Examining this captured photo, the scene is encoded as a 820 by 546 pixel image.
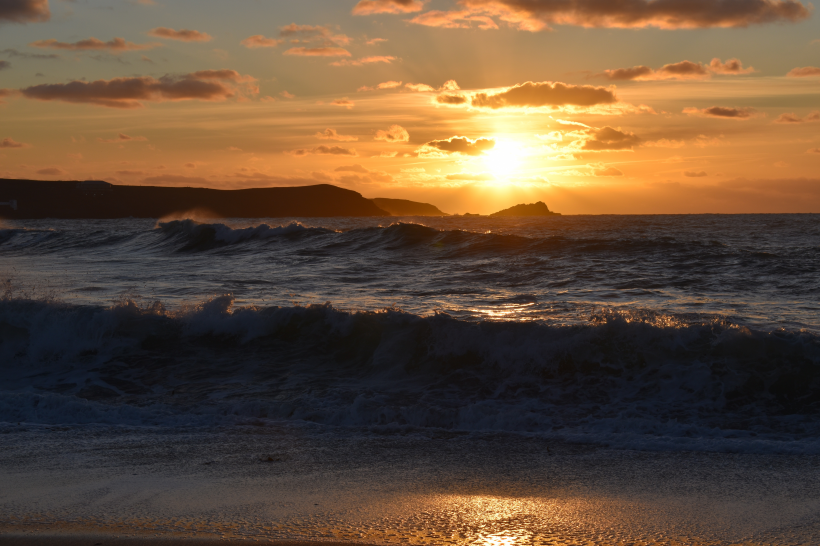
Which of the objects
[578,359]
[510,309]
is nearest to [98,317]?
[510,309]

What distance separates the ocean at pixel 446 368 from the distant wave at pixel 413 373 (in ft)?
0.10

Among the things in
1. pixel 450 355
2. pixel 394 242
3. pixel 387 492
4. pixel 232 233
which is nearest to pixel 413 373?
pixel 450 355

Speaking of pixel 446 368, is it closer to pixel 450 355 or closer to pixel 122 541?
pixel 450 355

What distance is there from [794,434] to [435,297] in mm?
7743

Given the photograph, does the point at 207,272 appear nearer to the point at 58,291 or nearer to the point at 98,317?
the point at 58,291

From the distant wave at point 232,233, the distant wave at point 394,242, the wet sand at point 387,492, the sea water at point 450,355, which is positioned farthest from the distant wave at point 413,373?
the distant wave at point 232,233

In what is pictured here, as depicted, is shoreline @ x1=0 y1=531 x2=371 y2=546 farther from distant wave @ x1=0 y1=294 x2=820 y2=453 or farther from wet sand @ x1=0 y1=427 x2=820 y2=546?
distant wave @ x1=0 y1=294 x2=820 y2=453

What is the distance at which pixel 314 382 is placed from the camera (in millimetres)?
8266

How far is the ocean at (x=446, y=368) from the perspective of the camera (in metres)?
5.78

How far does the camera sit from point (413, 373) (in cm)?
855

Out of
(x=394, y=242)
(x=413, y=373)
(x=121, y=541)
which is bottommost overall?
(x=413, y=373)

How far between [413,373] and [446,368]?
47cm

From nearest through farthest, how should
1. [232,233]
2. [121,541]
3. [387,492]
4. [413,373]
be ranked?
1. [121,541]
2. [387,492]
3. [413,373]
4. [232,233]

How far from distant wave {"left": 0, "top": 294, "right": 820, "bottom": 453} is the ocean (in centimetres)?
3
